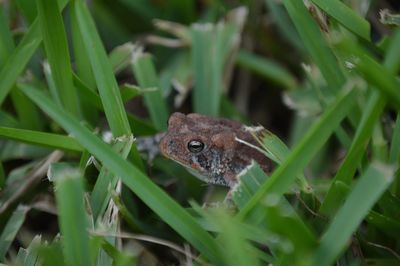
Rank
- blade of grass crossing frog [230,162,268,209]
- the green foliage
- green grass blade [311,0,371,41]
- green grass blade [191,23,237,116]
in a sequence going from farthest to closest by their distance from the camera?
green grass blade [191,23,237,116], green grass blade [311,0,371,41], blade of grass crossing frog [230,162,268,209], the green foliage

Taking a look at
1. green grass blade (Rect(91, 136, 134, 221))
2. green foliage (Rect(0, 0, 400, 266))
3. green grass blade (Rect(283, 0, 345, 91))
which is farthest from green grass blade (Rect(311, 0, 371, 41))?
green grass blade (Rect(91, 136, 134, 221))

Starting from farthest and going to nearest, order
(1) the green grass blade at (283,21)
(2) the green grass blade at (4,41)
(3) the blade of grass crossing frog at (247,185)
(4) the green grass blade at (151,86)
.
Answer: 1. (1) the green grass blade at (283,21)
2. (4) the green grass blade at (151,86)
3. (2) the green grass blade at (4,41)
4. (3) the blade of grass crossing frog at (247,185)

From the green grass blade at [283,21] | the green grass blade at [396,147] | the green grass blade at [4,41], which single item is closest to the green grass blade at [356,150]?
the green grass blade at [396,147]

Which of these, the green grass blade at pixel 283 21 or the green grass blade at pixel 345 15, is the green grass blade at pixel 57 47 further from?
the green grass blade at pixel 283 21

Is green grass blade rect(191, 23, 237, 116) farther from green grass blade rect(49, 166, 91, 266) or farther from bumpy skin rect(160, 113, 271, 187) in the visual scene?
green grass blade rect(49, 166, 91, 266)

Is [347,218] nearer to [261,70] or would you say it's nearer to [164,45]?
[261,70]

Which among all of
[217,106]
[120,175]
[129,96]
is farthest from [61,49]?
[217,106]
